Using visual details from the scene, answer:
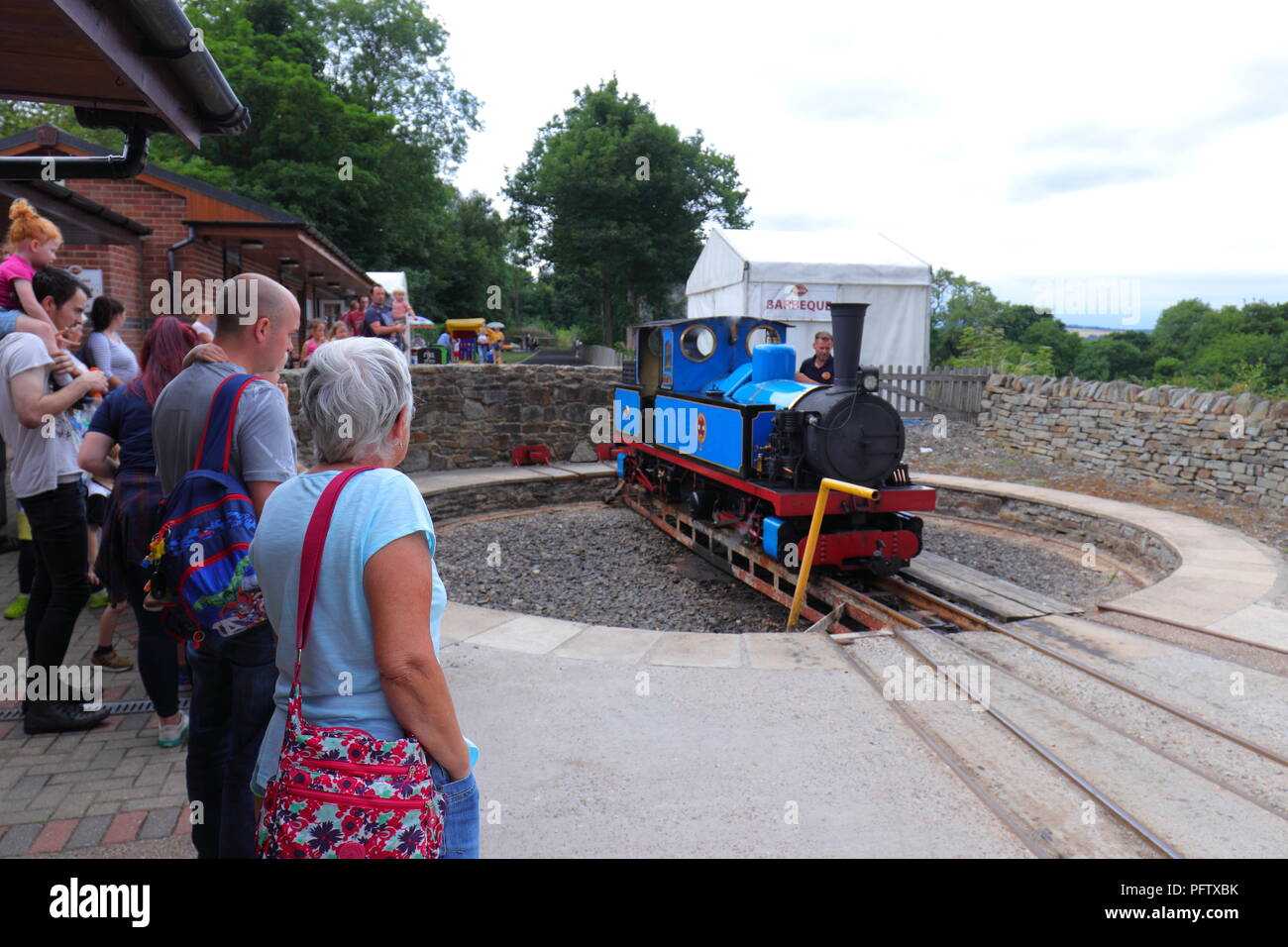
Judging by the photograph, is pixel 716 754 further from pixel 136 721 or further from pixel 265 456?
pixel 136 721

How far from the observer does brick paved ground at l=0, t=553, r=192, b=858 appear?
3016mm

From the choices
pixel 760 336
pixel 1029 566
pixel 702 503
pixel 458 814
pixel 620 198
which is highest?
pixel 620 198

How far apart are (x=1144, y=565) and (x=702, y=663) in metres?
6.29

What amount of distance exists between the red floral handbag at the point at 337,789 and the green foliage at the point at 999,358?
1689cm

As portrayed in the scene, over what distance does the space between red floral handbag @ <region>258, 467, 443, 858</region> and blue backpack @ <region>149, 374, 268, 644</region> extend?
0.76 m

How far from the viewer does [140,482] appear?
10.8 ft

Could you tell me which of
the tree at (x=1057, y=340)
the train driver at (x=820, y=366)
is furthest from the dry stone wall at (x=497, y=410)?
the tree at (x=1057, y=340)

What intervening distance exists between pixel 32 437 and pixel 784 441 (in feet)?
17.3

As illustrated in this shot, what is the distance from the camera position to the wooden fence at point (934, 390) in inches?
627

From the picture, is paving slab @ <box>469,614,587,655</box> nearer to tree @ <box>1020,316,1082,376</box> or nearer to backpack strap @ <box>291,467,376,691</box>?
backpack strap @ <box>291,467,376,691</box>

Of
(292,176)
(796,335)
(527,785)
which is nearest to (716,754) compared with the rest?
(527,785)

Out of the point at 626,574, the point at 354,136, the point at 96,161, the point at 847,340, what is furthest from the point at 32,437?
the point at 354,136

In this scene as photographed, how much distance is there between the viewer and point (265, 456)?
249cm

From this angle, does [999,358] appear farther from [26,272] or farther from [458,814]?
[458,814]
